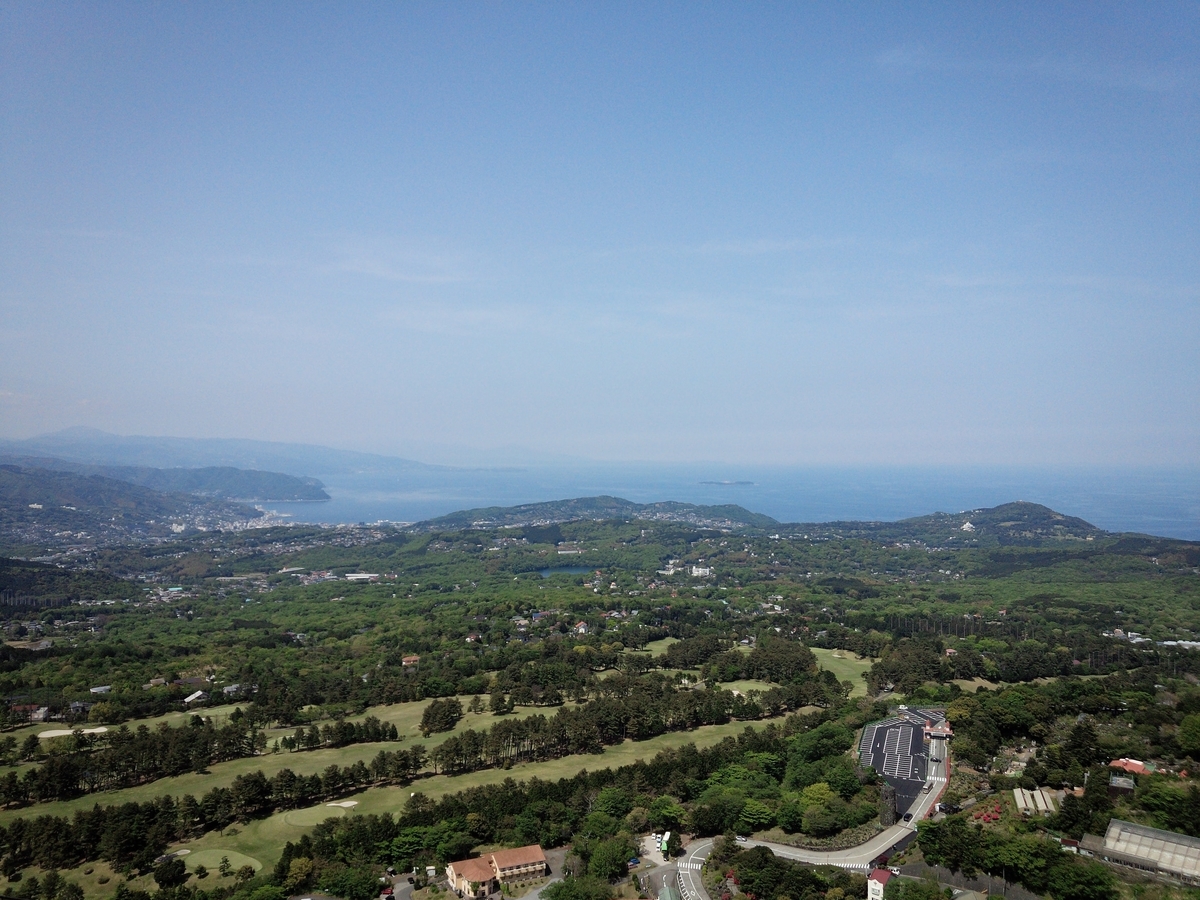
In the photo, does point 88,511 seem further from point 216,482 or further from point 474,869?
point 474,869

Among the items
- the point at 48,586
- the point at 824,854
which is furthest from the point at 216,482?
the point at 824,854

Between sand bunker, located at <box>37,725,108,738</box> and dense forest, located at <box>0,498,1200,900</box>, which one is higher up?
dense forest, located at <box>0,498,1200,900</box>

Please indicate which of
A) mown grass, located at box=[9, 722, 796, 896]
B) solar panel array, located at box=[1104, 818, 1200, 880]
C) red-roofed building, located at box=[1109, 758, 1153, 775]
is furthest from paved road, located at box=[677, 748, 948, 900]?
mown grass, located at box=[9, 722, 796, 896]

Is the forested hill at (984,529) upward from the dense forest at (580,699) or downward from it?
upward

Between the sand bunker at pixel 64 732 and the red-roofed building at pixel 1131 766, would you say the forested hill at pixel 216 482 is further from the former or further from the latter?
the red-roofed building at pixel 1131 766

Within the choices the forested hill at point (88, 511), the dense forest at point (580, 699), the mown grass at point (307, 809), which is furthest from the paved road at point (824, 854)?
the forested hill at point (88, 511)

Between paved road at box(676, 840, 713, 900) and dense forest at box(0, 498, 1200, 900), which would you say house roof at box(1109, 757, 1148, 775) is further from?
paved road at box(676, 840, 713, 900)
